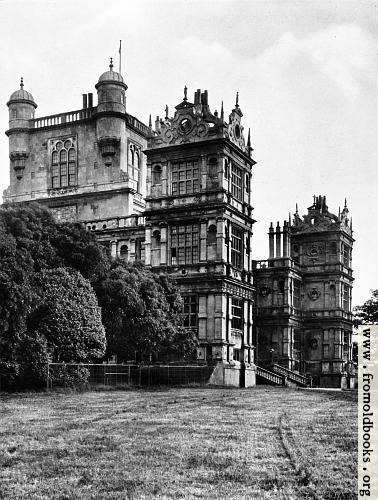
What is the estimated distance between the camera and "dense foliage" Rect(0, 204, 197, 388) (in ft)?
113

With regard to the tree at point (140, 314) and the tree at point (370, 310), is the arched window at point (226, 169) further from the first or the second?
the tree at point (370, 310)

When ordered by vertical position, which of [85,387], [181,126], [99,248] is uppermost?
[181,126]

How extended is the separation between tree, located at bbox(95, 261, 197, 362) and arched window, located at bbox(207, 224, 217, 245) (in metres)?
5.04

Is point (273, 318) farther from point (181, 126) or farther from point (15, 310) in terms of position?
point (15, 310)

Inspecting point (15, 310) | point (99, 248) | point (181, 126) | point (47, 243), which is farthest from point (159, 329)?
point (181, 126)

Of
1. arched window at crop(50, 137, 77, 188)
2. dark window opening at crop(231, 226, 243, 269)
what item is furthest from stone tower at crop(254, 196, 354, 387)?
arched window at crop(50, 137, 77, 188)

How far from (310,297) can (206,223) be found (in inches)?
893

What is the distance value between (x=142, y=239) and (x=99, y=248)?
66.4 feet

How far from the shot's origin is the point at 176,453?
16266 millimetres

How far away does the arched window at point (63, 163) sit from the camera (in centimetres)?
6944

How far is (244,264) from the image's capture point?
5644 cm

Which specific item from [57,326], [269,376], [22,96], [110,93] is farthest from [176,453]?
[22,96]

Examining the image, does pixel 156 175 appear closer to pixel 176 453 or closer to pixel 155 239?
pixel 155 239

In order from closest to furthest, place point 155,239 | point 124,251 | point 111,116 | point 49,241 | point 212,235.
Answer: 1. point 49,241
2. point 212,235
3. point 155,239
4. point 124,251
5. point 111,116
